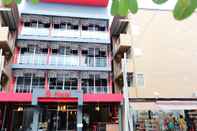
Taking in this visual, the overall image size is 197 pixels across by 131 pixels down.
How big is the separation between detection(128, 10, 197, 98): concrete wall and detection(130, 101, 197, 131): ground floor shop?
1.07m

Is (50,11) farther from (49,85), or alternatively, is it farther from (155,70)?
(155,70)

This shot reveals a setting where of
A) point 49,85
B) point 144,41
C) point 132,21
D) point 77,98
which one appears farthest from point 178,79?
point 49,85

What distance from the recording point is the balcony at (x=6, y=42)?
53.8 feet

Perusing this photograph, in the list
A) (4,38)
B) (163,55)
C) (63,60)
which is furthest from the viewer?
(63,60)

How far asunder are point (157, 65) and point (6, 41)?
37.9 feet

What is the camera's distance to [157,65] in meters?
18.6

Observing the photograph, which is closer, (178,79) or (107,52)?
(178,79)

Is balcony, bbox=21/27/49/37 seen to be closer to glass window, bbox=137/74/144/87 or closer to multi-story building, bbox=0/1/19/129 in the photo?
multi-story building, bbox=0/1/19/129

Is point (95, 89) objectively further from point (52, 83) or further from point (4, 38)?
point (4, 38)

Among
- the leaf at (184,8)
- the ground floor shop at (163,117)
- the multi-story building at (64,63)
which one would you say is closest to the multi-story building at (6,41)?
the multi-story building at (64,63)

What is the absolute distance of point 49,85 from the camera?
19.1 meters

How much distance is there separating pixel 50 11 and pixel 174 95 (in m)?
12.5

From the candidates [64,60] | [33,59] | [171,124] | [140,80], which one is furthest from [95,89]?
[171,124]

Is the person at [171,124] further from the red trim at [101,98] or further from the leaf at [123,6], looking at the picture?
the leaf at [123,6]
